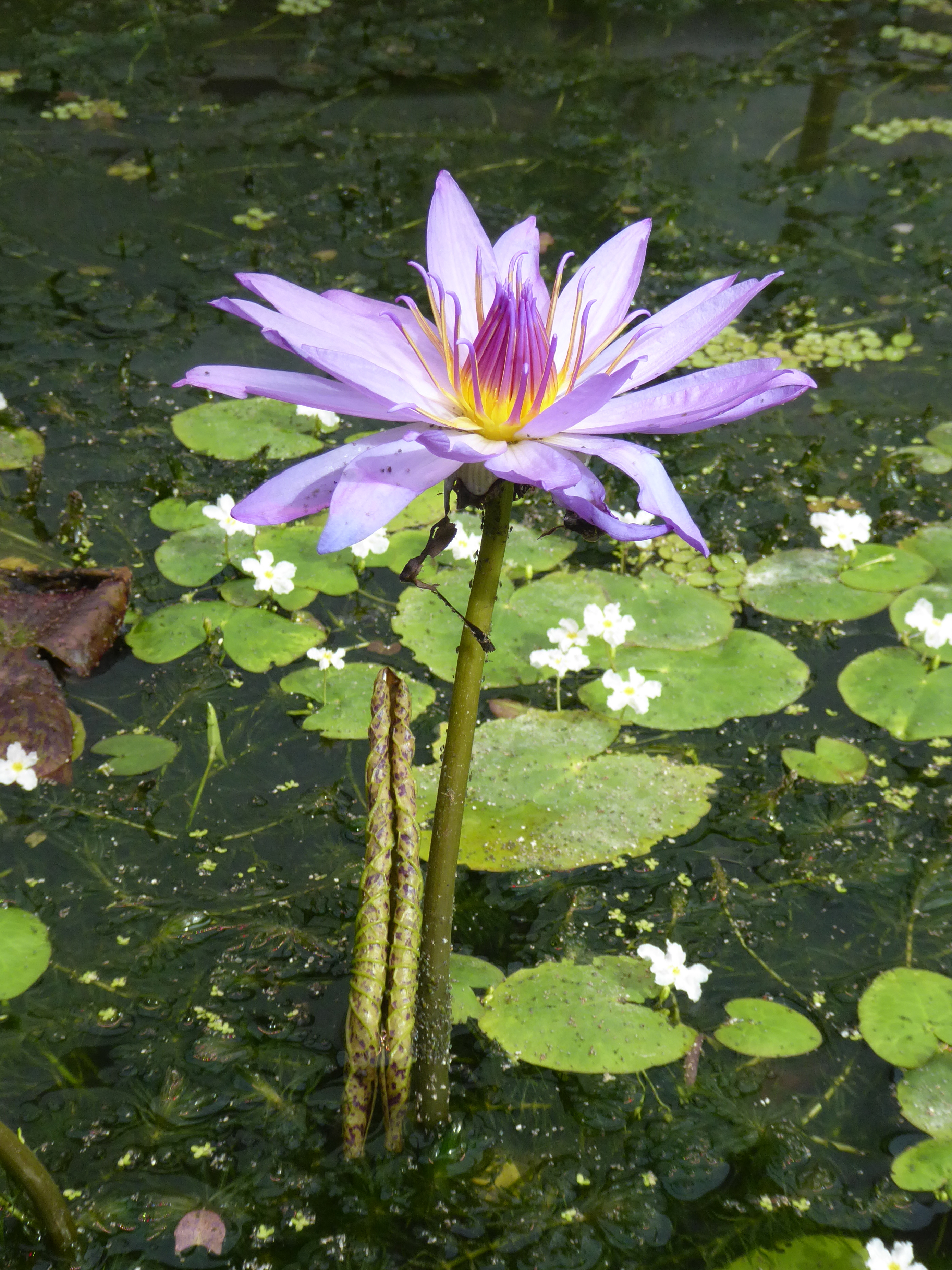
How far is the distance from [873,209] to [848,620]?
8.89 feet

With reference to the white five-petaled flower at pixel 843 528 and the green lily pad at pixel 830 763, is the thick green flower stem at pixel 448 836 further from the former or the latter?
the white five-petaled flower at pixel 843 528

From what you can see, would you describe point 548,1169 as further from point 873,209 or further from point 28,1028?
point 873,209

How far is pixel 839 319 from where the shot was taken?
13.7 ft

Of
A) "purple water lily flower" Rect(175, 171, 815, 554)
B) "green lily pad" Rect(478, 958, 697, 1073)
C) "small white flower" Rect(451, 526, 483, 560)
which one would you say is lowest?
"green lily pad" Rect(478, 958, 697, 1073)

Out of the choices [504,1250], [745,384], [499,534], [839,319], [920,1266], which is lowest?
[504,1250]

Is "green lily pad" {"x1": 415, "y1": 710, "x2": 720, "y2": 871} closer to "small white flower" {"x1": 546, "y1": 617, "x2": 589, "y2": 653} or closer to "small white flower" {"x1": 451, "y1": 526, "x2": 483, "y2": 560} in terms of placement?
"small white flower" {"x1": 546, "y1": 617, "x2": 589, "y2": 653}

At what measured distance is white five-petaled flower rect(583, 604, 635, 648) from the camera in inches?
105

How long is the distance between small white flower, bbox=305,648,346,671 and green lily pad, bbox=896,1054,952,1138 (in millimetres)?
1516

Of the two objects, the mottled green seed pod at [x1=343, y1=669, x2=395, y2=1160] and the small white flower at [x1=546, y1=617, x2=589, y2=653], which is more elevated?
the mottled green seed pod at [x1=343, y1=669, x2=395, y2=1160]

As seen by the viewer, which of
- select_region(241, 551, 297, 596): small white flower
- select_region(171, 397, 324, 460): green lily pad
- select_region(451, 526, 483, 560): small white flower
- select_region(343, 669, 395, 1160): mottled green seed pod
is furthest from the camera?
select_region(171, 397, 324, 460): green lily pad

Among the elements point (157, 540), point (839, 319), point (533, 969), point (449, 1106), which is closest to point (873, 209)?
point (839, 319)

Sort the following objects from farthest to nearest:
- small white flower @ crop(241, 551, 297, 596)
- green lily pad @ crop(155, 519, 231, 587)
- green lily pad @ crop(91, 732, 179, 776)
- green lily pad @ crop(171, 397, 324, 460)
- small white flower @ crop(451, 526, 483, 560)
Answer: green lily pad @ crop(171, 397, 324, 460) < green lily pad @ crop(155, 519, 231, 587) < small white flower @ crop(451, 526, 483, 560) < small white flower @ crop(241, 551, 297, 596) < green lily pad @ crop(91, 732, 179, 776)

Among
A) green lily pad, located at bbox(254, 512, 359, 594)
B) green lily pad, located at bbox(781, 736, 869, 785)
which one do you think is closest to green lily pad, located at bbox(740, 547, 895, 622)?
green lily pad, located at bbox(781, 736, 869, 785)

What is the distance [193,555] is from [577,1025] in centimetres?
170
